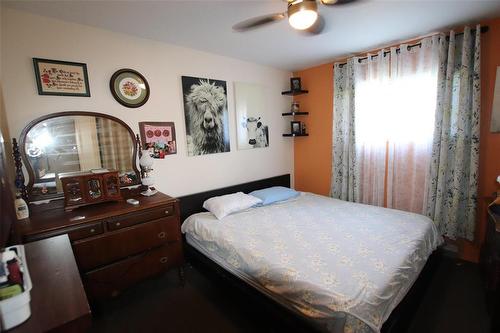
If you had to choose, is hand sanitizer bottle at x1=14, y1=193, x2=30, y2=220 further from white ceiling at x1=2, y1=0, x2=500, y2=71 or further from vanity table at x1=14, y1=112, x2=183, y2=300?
white ceiling at x1=2, y1=0, x2=500, y2=71

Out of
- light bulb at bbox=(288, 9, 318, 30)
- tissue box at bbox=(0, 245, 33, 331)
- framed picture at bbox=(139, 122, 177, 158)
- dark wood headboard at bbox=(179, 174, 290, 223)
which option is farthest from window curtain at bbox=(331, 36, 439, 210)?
tissue box at bbox=(0, 245, 33, 331)

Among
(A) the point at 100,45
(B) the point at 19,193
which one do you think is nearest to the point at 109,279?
(B) the point at 19,193

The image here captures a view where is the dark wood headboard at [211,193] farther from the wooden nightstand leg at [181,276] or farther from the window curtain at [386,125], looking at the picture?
the window curtain at [386,125]

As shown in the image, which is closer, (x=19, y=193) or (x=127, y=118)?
(x=19, y=193)

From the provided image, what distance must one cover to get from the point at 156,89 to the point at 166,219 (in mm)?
1363

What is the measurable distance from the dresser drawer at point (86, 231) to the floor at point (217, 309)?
0.69m

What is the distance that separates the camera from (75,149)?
6.77 ft

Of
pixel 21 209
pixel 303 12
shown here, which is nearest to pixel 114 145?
pixel 21 209

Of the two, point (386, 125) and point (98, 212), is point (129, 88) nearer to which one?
point (98, 212)

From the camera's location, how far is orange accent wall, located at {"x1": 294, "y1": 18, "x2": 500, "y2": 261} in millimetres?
2273

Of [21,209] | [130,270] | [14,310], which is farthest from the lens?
[130,270]

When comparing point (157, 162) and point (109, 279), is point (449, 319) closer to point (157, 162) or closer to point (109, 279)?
point (109, 279)

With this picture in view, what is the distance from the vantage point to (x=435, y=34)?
2.43 m

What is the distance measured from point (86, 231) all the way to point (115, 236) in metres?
0.20
